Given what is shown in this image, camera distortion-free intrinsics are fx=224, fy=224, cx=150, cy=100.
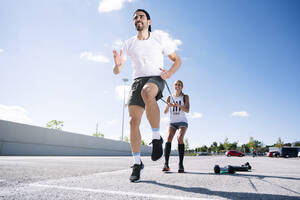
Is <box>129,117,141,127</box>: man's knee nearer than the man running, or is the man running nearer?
the man running

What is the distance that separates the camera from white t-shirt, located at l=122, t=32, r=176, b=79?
3.25 meters

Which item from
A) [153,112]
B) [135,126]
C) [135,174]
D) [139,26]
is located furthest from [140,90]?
[135,174]

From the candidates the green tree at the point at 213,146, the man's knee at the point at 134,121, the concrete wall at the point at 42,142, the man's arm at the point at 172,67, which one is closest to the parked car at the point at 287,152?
the concrete wall at the point at 42,142

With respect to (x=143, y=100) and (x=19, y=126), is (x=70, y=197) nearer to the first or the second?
(x=143, y=100)

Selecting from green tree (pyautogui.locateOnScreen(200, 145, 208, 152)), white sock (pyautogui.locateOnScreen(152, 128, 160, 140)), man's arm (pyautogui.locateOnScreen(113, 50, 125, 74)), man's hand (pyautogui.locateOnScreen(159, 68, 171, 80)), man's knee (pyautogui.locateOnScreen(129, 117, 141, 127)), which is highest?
man's arm (pyautogui.locateOnScreen(113, 50, 125, 74))

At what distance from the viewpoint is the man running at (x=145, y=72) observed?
2979mm

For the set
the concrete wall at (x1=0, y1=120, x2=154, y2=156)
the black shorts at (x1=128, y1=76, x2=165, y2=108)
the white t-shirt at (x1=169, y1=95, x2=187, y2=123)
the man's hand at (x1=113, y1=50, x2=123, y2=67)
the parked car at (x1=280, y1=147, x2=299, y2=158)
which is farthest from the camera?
the parked car at (x1=280, y1=147, x2=299, y2=158)

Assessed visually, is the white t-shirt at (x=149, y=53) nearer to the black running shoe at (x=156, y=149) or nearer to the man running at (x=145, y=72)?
the man running at (x=145, y=72)

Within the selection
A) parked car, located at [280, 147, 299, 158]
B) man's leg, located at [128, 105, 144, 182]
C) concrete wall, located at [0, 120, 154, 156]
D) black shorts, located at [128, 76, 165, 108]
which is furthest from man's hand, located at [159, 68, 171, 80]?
parked car, located at [280, 147, 299, 158]

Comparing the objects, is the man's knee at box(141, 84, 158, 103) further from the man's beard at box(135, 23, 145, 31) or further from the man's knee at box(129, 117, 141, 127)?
the man's beard at box(135, 23, 145, 31)

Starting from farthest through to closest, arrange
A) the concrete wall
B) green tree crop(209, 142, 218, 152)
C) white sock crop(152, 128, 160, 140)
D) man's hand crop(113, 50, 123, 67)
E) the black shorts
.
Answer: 1. green tree crop(209, 142, 218, 152)
2. the concrete wall
3. man's hand crop(113, 50, 123, 67)
4. the black shorts
5. white sock crop(152, 128, 160, 140)

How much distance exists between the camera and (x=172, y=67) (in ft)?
10.7

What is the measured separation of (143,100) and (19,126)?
59.0 ft

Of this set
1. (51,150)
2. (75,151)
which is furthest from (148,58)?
(75,151)
